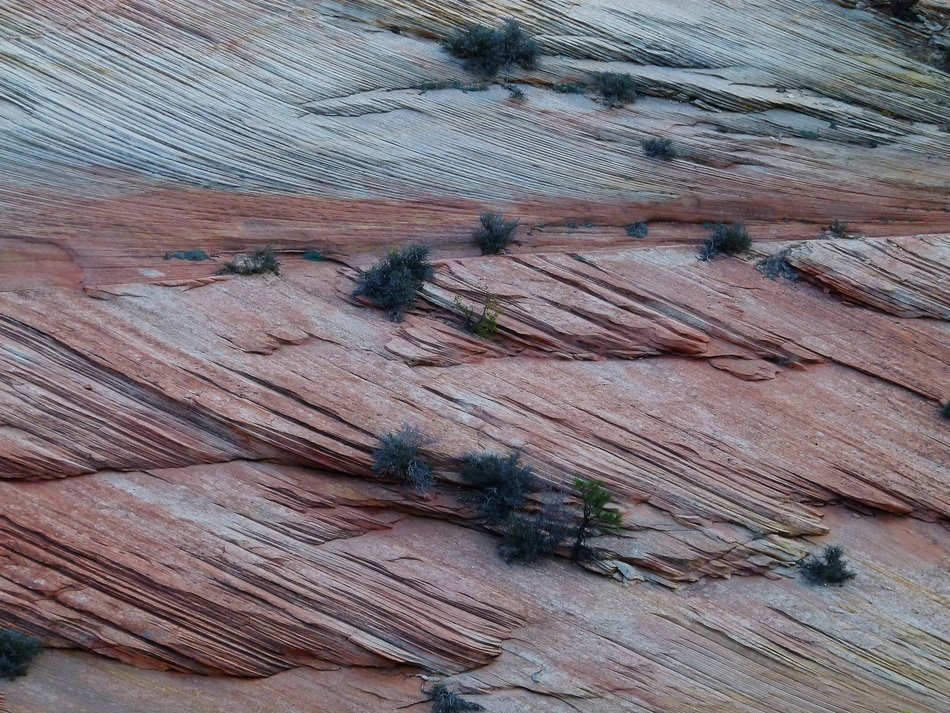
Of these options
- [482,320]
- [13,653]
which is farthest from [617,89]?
[13,653]

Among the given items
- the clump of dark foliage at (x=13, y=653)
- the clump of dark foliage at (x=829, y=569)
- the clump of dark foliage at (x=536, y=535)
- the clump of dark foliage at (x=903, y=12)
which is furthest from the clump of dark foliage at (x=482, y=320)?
the clump of dark foliage at (x=903, y=12)

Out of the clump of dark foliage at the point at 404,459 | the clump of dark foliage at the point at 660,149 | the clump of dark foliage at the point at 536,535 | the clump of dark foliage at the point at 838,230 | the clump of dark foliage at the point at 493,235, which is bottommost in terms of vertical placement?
the clump of dark foliage at the point at 536,535

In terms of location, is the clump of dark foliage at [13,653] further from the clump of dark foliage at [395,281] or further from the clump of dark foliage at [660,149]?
the clump of dark foliage at [660,149]

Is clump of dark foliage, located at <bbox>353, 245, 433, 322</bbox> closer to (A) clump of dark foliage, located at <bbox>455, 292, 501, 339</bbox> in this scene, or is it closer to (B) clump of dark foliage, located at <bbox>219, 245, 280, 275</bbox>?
(A) clump of dark foliage, located at <bbox>455, 292, 501, 339</bbox>

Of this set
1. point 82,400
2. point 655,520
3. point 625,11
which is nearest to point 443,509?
point 655,520

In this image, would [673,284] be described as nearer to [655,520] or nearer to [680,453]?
[680,453]
